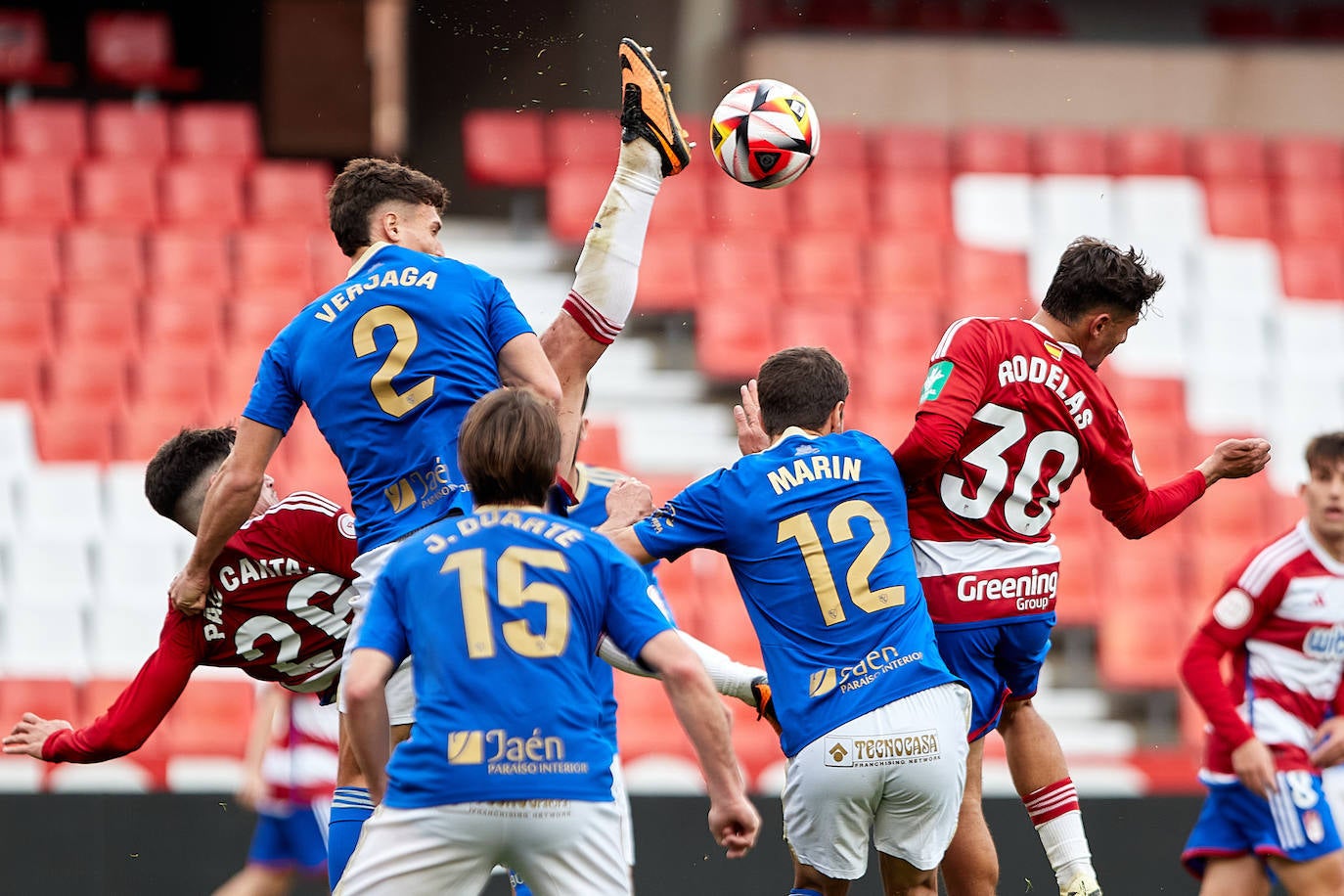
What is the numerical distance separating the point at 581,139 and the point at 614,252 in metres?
8.15

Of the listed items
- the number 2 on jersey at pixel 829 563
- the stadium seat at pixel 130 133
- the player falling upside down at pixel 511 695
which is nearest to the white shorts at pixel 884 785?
the number 2 on jersey at pixel 829 563

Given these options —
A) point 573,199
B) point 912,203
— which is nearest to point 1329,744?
point 912,203

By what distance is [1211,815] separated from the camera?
6020mm

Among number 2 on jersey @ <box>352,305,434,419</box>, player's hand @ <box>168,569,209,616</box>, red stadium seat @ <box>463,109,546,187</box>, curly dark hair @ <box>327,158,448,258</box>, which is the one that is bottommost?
player's hand @ <box>168,569,209,616</box>

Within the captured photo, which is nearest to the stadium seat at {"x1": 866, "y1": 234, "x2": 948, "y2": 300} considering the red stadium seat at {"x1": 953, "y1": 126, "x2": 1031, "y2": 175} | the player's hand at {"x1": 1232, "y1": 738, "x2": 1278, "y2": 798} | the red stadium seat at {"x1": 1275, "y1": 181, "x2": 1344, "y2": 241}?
the red stadium seat at {"x1": 953, "y1": 126, "x2": 1031, "y2": 175}

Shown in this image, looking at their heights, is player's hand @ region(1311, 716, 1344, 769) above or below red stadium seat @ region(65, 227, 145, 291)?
below

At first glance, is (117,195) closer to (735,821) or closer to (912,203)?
(912,203)

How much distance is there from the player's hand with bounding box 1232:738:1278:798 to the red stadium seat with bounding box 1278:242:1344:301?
7.74 metres

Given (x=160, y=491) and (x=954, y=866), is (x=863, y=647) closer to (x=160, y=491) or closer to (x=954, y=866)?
(x=954, y=866)

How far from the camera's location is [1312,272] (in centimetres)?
1264

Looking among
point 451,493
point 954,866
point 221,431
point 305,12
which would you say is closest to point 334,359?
point 451,493

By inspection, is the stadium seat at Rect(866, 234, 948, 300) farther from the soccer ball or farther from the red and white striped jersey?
the soccer ball

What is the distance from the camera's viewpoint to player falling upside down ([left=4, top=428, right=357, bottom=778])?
484 cm

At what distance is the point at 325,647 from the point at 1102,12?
34.8 feet
